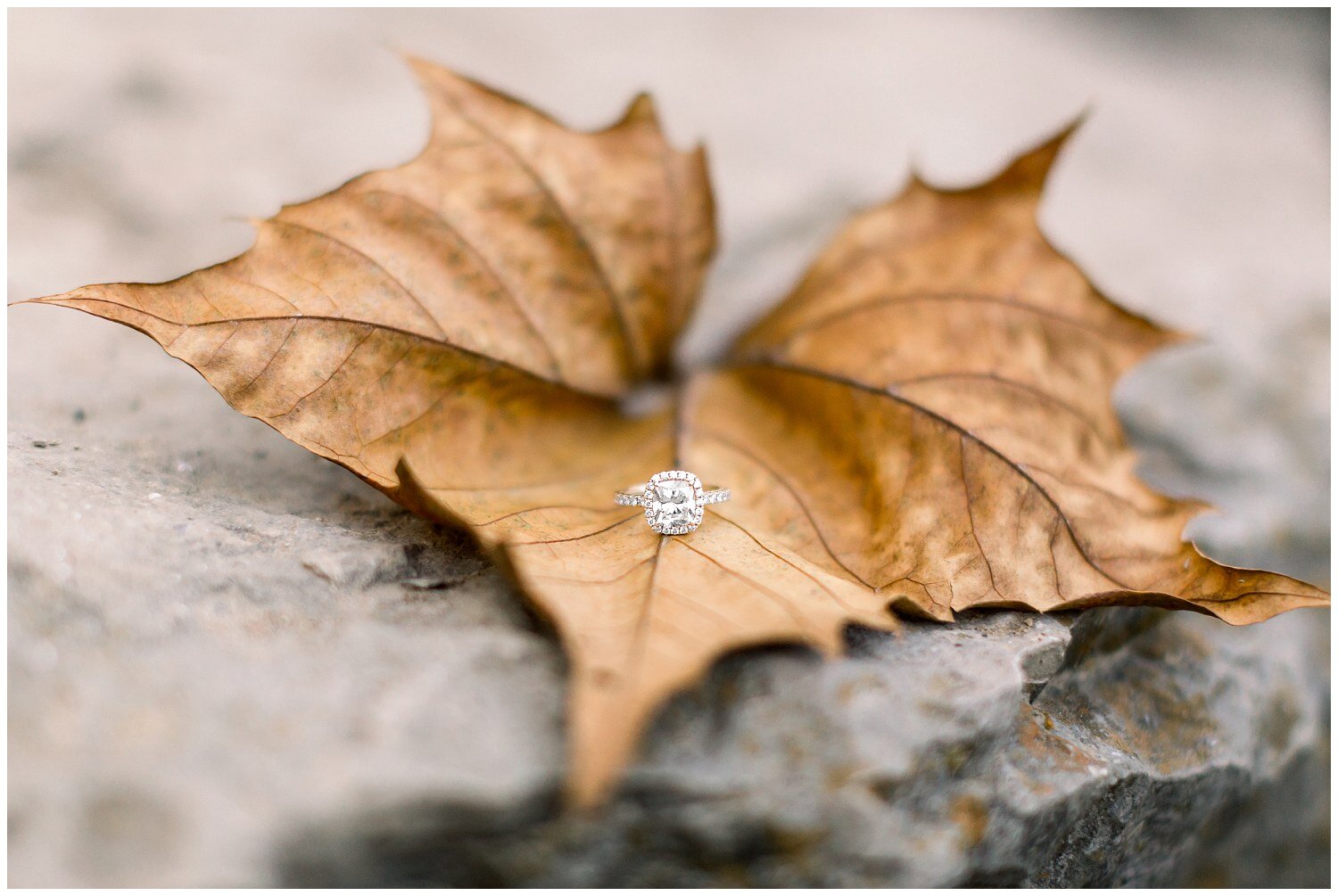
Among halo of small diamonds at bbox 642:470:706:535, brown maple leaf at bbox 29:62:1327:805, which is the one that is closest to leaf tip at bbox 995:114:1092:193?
brown maple leaf at bbox 29:62:1327:805

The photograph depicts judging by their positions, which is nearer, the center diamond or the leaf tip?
the center diamond

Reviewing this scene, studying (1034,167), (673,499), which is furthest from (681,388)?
(1034,167)

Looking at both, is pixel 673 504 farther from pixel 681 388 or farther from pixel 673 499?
pixel 681 388

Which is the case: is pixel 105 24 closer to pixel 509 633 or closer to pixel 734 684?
pixel 509 633

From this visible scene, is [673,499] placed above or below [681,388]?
below

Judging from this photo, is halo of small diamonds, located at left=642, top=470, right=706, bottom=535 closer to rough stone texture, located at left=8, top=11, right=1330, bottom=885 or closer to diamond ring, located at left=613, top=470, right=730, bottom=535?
diamond ring, located at left=613, top=470, right=730, bottom=535

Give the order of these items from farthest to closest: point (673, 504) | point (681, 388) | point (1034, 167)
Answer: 1. point (681, 388)
2. point (1034, 167)
3. point (673, 504)

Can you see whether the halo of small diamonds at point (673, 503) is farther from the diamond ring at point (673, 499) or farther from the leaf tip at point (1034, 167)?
the leaf tip at point (1034, 167)
